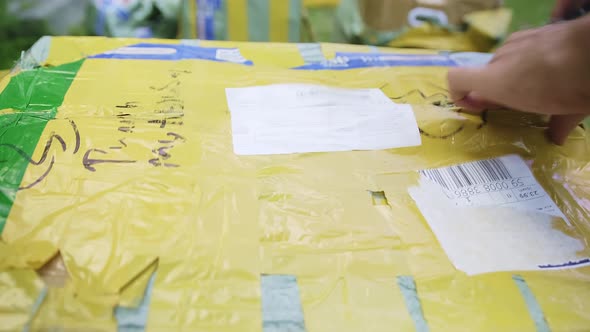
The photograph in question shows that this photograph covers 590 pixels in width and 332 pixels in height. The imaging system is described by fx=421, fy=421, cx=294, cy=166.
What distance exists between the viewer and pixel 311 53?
0.80 m

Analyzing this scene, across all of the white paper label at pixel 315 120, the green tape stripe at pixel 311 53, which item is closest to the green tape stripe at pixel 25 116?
the white paper label at pixel 315 120

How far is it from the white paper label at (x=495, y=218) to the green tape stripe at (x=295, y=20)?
0.64 meters

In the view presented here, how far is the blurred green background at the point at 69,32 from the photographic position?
3.30ft

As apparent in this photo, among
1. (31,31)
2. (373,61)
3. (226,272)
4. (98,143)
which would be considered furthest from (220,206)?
(31,31)

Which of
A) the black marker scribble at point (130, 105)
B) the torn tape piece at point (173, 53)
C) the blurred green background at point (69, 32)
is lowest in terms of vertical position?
the black marker scribble at point (130, 105)

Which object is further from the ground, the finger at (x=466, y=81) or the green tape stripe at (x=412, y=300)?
the finger at (x=466, y=81)

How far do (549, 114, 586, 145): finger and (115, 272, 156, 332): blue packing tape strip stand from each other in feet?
1.96

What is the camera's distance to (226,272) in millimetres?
435

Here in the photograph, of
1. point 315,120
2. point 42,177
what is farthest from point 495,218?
point 42,177

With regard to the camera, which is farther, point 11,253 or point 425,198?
point 425,198

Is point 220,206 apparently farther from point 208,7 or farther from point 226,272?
point 208,7

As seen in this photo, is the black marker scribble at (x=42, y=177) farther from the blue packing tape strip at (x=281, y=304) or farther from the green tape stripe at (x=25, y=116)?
the blue packing tape strip at (x=281, y=304)

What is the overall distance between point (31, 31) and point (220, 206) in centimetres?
96

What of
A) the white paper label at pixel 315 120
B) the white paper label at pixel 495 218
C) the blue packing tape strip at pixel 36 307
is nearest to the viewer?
the blue packing tape strip at pixel 36 307
